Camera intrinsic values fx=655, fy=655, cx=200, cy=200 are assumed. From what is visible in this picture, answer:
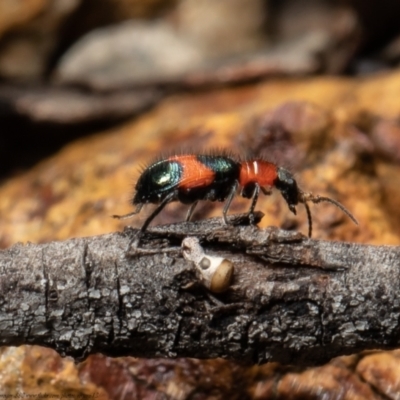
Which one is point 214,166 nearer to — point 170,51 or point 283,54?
point 283,54

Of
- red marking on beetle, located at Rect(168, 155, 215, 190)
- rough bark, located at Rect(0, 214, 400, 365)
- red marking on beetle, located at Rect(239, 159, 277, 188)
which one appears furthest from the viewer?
red marking on beetle, located at Rect(239, 159, 277, 188)

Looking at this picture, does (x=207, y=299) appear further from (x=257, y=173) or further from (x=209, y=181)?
(x=257, y=173)

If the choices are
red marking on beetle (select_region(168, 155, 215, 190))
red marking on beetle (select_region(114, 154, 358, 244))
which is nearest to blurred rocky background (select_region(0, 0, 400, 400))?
red marking on beetle (select_region(114, 154, 358, 244))

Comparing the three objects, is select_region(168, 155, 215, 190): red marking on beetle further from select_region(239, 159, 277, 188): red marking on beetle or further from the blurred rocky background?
the blurred rocky background

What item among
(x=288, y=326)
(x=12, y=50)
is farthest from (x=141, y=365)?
(x=12, y=50)

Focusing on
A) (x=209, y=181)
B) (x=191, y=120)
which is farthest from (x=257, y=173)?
(x=191, y=120)

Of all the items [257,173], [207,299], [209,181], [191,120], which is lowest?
[207,299]

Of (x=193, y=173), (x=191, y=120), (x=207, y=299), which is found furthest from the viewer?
(x=191, y=120)
